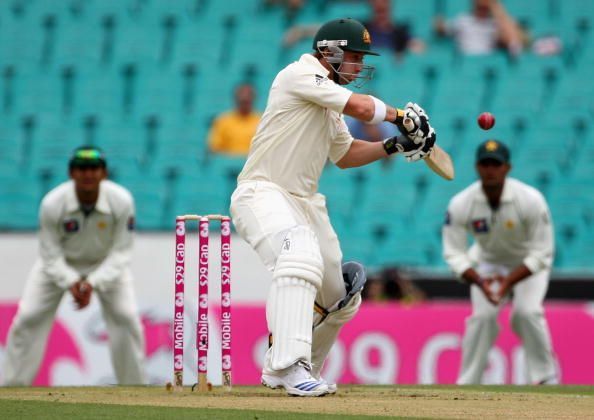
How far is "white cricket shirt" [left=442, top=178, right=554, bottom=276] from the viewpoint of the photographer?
29.2 ft

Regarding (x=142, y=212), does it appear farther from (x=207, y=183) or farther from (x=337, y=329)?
(x=337, y=329)

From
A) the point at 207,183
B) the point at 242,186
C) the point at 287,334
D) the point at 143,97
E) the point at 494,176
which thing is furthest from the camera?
the point at 143,97

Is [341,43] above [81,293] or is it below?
above

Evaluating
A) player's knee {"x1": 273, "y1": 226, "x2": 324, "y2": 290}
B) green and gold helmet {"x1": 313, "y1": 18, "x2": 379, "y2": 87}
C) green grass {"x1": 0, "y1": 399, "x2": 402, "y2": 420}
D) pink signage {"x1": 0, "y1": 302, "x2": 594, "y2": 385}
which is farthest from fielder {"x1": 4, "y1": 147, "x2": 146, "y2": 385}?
green grass {"x1": 0, "y1": 399, "x2": 402, "y2": 420}

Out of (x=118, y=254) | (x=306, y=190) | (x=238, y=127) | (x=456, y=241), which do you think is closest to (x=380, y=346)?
(x=456, y=241)

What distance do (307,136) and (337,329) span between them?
0.93m

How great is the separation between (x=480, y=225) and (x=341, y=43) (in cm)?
348

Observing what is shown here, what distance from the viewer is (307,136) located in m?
5.81

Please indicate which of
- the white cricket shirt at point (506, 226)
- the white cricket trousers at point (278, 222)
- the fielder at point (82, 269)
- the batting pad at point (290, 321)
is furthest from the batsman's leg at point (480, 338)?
the batting pad at point (290, 321)

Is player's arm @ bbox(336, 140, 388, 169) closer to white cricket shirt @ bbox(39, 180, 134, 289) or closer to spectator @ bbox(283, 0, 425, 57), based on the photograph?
white cricket shirt @ bbox(39, 180, 134, 289)

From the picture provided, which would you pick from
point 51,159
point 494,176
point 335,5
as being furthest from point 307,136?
point 335,5

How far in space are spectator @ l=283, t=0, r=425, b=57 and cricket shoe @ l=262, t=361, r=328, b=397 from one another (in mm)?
7316

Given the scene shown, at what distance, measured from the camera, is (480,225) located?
9.02 metres

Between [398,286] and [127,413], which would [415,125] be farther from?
[398,286]
